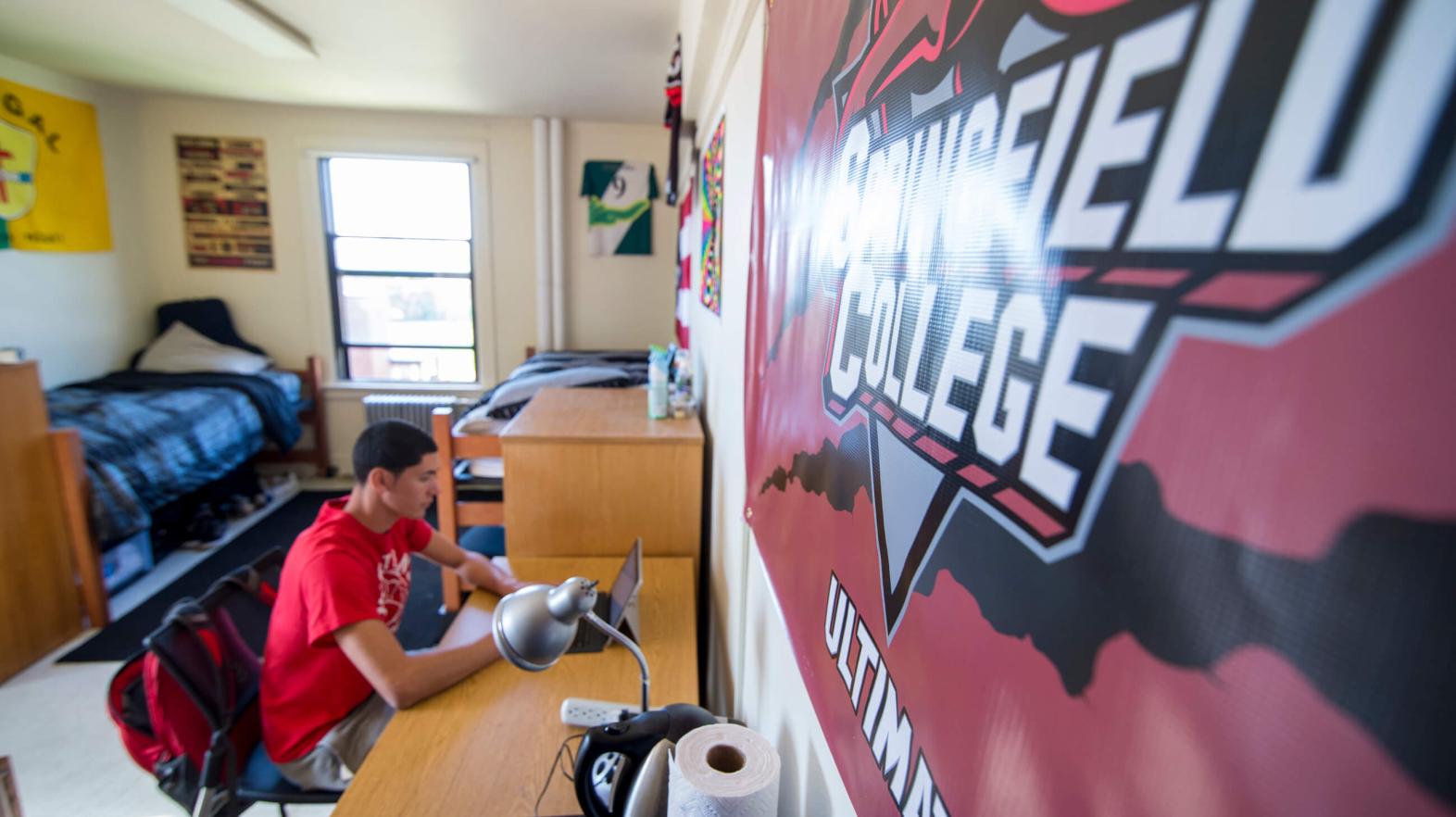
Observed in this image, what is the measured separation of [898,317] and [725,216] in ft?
4.17

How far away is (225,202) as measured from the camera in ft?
13.3

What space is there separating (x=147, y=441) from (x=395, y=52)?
7.12ft

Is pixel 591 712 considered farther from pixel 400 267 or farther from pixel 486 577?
pixel 400 267

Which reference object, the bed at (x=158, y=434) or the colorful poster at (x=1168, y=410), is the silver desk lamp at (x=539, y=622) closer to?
the colorful poster at (x=1168, y=410)

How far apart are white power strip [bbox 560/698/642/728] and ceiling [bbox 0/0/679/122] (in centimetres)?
248

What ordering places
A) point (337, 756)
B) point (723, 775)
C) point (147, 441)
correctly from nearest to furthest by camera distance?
1. point (723, 775)
2. point (337, 756)
3. point (147, 441)

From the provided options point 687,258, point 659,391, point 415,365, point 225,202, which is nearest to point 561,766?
point 659,391

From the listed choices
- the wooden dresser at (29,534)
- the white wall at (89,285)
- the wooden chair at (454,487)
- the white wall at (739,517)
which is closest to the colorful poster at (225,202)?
the white wall at (89,285)

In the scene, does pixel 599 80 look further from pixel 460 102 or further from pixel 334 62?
pixel 334 62

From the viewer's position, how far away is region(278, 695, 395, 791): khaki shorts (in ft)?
4.20

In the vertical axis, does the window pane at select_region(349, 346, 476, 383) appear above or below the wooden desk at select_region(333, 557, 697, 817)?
above

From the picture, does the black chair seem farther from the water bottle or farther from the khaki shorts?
the water bottle

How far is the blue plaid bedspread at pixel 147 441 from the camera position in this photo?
99.2 inches

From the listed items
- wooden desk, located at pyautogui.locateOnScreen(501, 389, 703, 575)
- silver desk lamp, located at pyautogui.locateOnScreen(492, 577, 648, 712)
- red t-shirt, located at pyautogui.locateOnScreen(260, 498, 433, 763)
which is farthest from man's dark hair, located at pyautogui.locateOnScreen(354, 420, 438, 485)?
silver desk lamp, located at pyautogui.locateOnScreen(492, 577, 648, 712)
